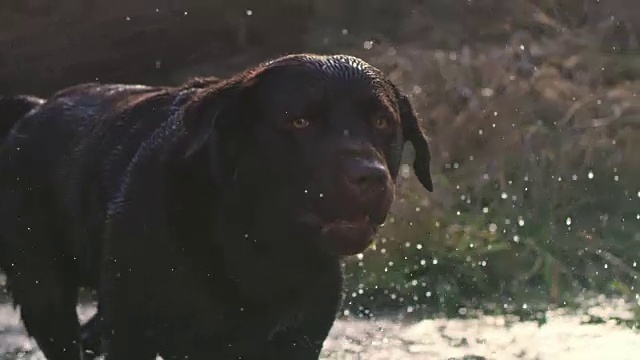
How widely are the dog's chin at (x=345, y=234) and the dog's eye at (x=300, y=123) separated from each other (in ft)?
0.86

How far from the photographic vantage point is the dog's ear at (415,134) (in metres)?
3.56

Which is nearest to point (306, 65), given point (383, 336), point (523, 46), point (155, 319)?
point (155, 319)

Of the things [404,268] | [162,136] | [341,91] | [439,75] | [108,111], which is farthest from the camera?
[439,75]

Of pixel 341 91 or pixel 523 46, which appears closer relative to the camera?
pixel 341 91

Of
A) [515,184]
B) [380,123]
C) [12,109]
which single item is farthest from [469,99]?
[380,123]

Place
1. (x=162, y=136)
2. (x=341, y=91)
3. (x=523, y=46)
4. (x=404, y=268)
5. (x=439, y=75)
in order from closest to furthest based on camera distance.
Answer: (x=341, y=91)
(x=162, y=136)
(x=404, y=268)
(x=439, y=75)
(x=523, y=46)

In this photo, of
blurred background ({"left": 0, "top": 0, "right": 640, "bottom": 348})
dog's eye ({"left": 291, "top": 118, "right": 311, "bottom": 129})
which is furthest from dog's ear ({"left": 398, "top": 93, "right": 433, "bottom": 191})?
blurred background ({"left": 0, "top": 0, "right": 640, "bottom": 348})

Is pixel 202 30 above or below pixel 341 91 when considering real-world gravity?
below

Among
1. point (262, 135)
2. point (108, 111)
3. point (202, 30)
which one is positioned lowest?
point (202, 30)

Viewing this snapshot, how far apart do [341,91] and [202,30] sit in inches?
250

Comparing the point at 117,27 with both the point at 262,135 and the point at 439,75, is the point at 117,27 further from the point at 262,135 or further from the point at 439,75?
the point at 262,135

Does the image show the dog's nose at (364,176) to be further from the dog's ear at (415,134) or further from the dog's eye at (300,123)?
the dog's ear at (415,134)

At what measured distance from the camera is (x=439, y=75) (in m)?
8.27

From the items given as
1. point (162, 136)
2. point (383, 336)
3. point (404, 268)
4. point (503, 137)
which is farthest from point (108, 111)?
point (503, 137)
